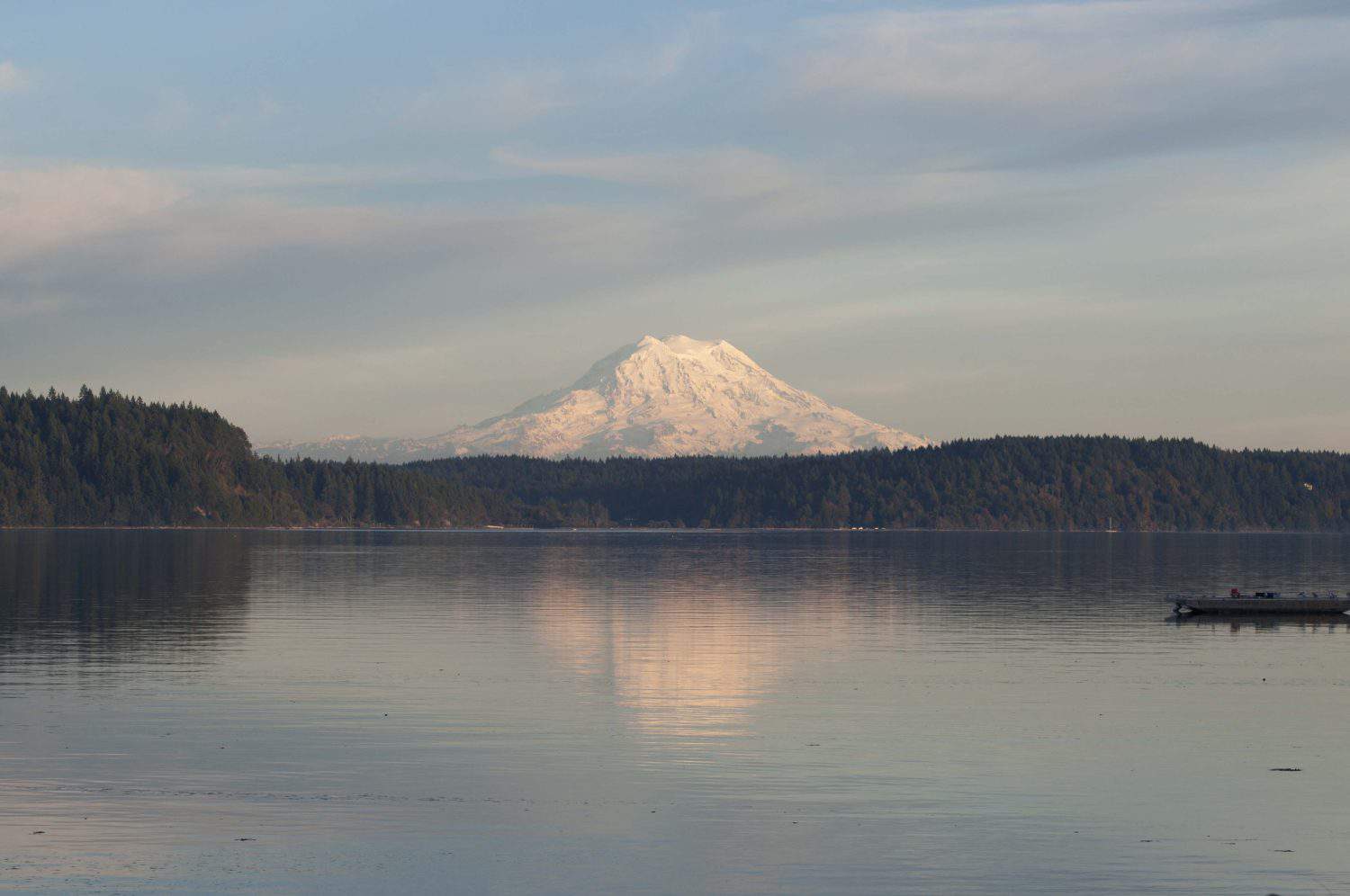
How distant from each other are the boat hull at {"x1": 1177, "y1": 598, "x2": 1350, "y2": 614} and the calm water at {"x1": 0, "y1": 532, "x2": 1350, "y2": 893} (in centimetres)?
1064

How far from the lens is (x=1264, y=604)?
101 m

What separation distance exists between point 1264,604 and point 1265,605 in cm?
12

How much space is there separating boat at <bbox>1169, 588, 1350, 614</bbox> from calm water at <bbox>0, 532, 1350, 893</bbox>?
10.6 m

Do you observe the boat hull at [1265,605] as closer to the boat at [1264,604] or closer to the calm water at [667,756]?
the boat at [1264,604]

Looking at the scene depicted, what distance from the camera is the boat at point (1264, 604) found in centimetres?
10031

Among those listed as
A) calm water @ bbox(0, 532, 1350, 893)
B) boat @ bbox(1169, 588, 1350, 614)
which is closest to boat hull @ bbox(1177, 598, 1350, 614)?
boat @ bbox(1169, 588, 1350, 614)

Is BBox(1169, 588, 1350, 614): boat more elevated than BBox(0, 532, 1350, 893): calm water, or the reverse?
BBox(1169, 588, 1350, 614): boat

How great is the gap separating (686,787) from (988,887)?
10.1 m

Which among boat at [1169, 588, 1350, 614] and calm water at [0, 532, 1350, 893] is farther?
boat at [1169, 588, 1350, 614]

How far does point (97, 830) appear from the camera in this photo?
3164 cm

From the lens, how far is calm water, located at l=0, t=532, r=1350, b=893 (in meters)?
29.6

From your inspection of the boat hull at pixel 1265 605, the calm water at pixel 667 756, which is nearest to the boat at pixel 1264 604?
the boat hull at pixel 1265 605

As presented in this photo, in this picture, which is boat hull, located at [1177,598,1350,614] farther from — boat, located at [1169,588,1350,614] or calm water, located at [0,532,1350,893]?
calm water, located at [0,532,1350,893]

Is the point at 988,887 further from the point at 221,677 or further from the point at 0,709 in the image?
the point at 221,677
